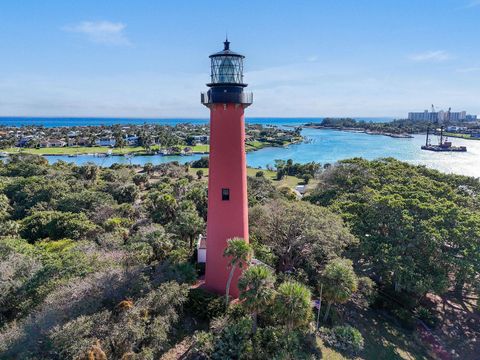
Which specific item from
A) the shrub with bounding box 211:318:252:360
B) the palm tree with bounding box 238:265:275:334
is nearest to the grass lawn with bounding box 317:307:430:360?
the shrub with bounding box 211:318:252:360

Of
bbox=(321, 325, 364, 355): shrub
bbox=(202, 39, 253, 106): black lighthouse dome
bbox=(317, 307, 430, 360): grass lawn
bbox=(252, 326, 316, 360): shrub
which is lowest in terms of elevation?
bbox=(317, 307, 430, 360): grass lawn

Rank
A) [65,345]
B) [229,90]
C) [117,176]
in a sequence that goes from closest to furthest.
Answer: [65,345] < [229,90] < [117,176]

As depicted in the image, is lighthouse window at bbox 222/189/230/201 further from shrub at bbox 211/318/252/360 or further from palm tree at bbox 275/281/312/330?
shrub at bbox 211/318/252/360

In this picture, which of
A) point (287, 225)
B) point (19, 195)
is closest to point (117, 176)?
point (19, 195)

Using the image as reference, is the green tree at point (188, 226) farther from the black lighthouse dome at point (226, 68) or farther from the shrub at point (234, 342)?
the black lighthouse dome at point (226, 68)

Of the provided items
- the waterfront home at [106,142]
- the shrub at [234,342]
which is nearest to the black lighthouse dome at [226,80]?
the shrub at [234,342]

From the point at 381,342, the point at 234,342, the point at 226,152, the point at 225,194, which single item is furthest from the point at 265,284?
the point at 381,342

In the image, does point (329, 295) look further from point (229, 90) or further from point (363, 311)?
point (229, 90)

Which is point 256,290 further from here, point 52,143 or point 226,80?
point 52,143
